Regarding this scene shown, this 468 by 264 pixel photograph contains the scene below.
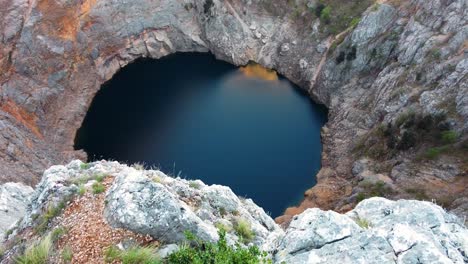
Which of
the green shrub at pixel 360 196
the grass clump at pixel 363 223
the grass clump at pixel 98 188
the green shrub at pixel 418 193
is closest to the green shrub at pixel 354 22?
the green shrub at pixel 360 196

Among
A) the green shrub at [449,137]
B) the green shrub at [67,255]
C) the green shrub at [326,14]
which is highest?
the green shrub at [326,14]

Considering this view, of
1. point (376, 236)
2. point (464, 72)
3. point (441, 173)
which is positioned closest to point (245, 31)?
point (464, 72)

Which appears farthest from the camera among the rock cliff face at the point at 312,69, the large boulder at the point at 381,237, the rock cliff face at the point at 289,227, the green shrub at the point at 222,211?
the rock cliff face at the point at 312,69

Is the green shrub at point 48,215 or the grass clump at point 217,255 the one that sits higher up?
the grass clump at point 217,255

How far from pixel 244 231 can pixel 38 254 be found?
A: 7.60 metres

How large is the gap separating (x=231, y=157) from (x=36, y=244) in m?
35.2

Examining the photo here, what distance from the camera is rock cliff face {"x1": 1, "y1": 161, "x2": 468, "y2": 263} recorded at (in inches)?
591

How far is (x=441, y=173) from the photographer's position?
37969mm

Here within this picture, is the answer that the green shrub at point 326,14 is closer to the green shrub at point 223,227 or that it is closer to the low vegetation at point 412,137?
the low vegetation at point 412,137

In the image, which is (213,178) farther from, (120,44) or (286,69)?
A: (120,44)

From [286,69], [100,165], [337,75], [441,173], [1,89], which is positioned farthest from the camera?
[286,69]

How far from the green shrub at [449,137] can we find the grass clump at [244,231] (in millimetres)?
28660

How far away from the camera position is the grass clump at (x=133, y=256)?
551 inches

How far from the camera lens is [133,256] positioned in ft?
46.1
